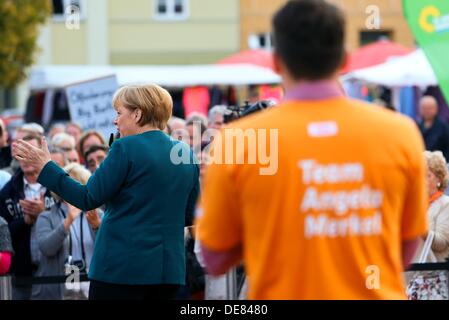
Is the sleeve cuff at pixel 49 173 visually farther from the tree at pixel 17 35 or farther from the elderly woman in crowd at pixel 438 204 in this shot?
the tree at pixel 17 35

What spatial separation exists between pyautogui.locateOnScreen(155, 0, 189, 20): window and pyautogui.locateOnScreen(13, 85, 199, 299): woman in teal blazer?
39472mm

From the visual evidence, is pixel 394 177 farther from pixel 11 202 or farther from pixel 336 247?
pixel 11 202

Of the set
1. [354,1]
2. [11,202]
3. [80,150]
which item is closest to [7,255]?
[11,202]

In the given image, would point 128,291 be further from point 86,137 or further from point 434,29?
point 86,137

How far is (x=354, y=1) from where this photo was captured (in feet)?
142

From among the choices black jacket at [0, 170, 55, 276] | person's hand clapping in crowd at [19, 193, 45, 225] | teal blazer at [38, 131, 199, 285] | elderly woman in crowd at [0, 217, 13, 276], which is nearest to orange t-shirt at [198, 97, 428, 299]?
teal blazer at [38, 131, 199, 285]

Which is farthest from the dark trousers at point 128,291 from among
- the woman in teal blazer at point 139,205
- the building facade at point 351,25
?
the building facade at point 351,25

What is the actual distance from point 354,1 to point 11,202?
118 feet

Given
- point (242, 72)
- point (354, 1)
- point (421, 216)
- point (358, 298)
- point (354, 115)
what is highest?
point (354, 1)

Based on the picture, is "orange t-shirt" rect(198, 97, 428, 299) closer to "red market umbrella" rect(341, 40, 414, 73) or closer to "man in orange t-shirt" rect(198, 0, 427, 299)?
"man in orange t-shirt" rect(198, 0, 427, 299)

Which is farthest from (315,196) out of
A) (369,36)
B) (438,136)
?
(369,36)

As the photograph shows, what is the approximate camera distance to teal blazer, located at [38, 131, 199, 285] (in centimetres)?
530

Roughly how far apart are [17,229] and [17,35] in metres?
26.1

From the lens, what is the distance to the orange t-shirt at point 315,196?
3148mm
